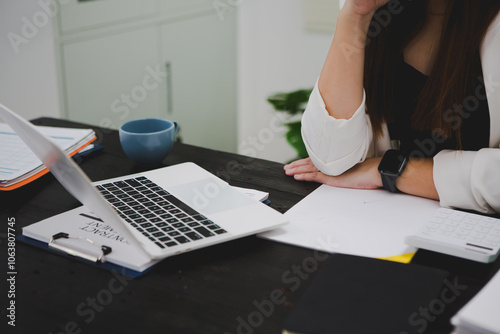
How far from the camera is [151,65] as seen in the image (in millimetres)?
2541

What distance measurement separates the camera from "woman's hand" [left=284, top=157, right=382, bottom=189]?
3.37 ft

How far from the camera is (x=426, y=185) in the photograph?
0.98 metres

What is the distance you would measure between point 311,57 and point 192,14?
0.66 metres

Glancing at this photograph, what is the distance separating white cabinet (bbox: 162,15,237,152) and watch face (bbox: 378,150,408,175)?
1.74 metres

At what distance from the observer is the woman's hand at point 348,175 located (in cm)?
103

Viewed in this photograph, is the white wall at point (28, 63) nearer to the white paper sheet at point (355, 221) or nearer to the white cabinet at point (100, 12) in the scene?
the white cabinet at point (100, 12)

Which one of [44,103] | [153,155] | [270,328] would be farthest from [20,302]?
[44,103]

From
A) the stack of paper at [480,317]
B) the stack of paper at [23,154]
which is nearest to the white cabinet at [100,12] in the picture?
the stack of paper at [23,154]

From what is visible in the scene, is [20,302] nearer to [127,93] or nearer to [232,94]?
[127,93]

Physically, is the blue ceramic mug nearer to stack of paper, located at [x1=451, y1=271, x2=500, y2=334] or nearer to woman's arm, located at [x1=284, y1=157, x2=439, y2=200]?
woman's arm, located at [x1=284, y1=157, x2=439, y2=200]

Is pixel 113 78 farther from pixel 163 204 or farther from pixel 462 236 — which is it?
pixel 462 236


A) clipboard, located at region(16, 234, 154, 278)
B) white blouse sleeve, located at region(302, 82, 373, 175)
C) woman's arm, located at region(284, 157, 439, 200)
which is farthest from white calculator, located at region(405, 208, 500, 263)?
clipboard, located at region(16, 234, 154, 278)

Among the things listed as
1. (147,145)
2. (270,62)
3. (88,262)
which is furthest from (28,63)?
(88,262)

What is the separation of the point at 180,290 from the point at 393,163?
520mm
